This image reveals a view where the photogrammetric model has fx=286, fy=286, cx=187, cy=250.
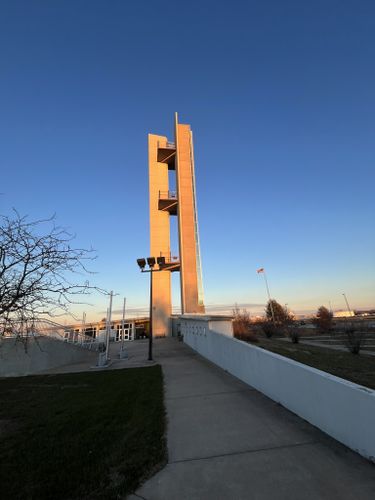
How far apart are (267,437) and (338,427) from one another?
0.99 metres

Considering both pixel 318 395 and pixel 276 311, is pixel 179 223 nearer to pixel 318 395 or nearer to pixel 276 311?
pixel 318 395

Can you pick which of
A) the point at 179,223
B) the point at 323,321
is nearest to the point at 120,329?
the point at 179,223

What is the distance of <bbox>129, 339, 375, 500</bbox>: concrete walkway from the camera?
2.91 meters

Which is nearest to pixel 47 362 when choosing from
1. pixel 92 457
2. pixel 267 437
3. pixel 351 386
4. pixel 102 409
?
pixel 102 409

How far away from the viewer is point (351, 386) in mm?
3676

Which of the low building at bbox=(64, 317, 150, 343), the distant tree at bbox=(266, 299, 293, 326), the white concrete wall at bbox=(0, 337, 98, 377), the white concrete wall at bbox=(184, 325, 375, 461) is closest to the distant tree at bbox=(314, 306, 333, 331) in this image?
the distant tree at bbox=(266, 299, 293, 326)

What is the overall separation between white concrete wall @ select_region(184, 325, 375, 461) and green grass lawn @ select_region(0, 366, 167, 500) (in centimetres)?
234

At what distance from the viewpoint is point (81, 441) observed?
441 centimetres

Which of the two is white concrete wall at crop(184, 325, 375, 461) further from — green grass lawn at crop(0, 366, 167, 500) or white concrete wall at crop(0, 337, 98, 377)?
white concrete wall at crop(0, 337, 98, 377)

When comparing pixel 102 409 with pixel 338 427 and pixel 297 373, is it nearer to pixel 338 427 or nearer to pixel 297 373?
pixel 297 373

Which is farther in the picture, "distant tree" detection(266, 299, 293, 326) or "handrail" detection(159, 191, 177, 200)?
"distant tree" detection(266, 299, 293, 326)

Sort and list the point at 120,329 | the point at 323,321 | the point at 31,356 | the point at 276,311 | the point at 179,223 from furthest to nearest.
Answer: the point at 276,311, the point at 323,321, the point at 120,329, the point at 179,223, the point at 31,356

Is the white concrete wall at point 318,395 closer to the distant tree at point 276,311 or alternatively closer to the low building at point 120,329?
the low building at point 120,329

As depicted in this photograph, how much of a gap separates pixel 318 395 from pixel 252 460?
1520mm
